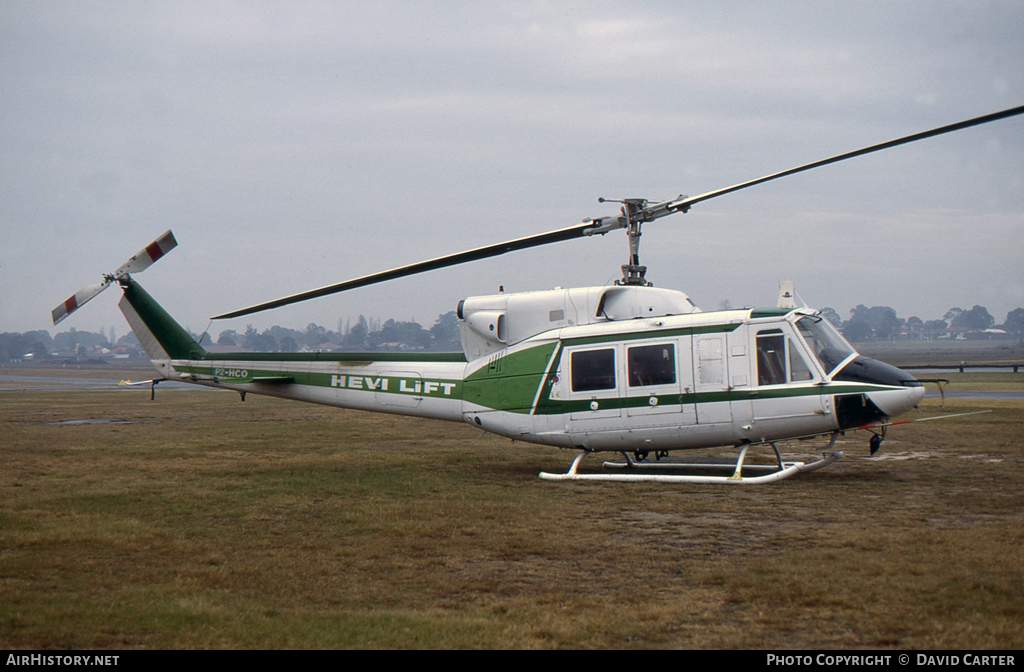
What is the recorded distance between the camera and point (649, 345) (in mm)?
12023

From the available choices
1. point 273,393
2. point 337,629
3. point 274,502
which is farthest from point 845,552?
point 273,393

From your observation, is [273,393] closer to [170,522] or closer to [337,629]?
[170,522]

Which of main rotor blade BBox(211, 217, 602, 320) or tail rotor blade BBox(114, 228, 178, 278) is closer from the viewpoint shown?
main rotor blade BBox(211, 217, 602, 320)

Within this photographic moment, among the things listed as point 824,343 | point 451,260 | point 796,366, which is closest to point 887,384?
point 824,343

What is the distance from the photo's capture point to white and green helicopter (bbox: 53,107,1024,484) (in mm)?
11320

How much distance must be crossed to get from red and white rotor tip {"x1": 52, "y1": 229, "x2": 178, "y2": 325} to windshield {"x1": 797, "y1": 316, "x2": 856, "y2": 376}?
1098 cm

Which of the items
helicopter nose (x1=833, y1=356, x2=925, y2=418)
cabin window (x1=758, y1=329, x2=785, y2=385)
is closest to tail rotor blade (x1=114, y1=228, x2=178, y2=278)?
cabin window (x1=758, y1=329, x2=785, y2=385)

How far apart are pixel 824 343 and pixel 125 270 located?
12.5 meters

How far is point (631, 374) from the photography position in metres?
12.1

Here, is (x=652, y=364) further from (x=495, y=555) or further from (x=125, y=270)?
(x=125, y=270)

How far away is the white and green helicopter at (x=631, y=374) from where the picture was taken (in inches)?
446

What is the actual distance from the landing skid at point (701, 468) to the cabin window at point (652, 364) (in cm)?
144

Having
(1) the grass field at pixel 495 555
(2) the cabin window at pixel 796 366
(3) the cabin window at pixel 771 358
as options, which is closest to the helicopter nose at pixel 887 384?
(2) the cabin window at pixel 796 366

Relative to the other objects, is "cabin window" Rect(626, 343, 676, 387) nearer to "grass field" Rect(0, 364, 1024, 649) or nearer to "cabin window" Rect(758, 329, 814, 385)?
"cabin window" Rect(758, 329, 814, 385)
